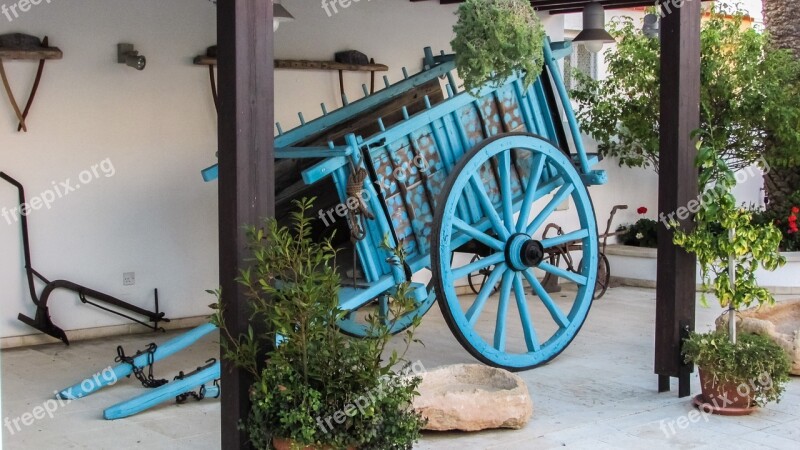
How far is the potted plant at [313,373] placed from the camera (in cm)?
410

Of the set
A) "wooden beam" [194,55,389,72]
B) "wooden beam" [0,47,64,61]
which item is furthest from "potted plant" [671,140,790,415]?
"wooden beam" [0,47,64,61]

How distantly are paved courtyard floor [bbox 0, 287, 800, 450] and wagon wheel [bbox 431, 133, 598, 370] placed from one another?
336 millimetres

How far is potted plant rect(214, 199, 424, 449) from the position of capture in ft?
Answer: 13.4

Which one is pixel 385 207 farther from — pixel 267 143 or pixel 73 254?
pixel 73 254

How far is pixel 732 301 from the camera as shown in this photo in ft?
19.0

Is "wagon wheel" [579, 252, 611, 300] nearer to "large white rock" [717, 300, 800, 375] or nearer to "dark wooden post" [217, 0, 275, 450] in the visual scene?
Answer: "large white rock" [717, 300, 800, 375]

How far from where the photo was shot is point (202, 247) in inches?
339

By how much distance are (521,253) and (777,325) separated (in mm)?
1995

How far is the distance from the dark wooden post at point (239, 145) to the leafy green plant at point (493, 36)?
1.67 metres

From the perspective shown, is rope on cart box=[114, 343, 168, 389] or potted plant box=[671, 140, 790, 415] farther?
rope on cart box=[114, 343, 168, 389]

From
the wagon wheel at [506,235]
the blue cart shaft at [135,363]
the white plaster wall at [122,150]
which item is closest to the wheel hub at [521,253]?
the wagon wheel at [506,235]

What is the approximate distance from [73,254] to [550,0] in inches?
199

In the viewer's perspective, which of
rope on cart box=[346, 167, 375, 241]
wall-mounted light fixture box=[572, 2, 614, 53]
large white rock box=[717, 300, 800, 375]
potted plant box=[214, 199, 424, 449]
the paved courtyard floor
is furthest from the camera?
wall-mounted light fixture box=[572, 2, 614, 53]

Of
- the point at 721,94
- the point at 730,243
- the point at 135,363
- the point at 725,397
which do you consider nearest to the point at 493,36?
the point at 730,243
